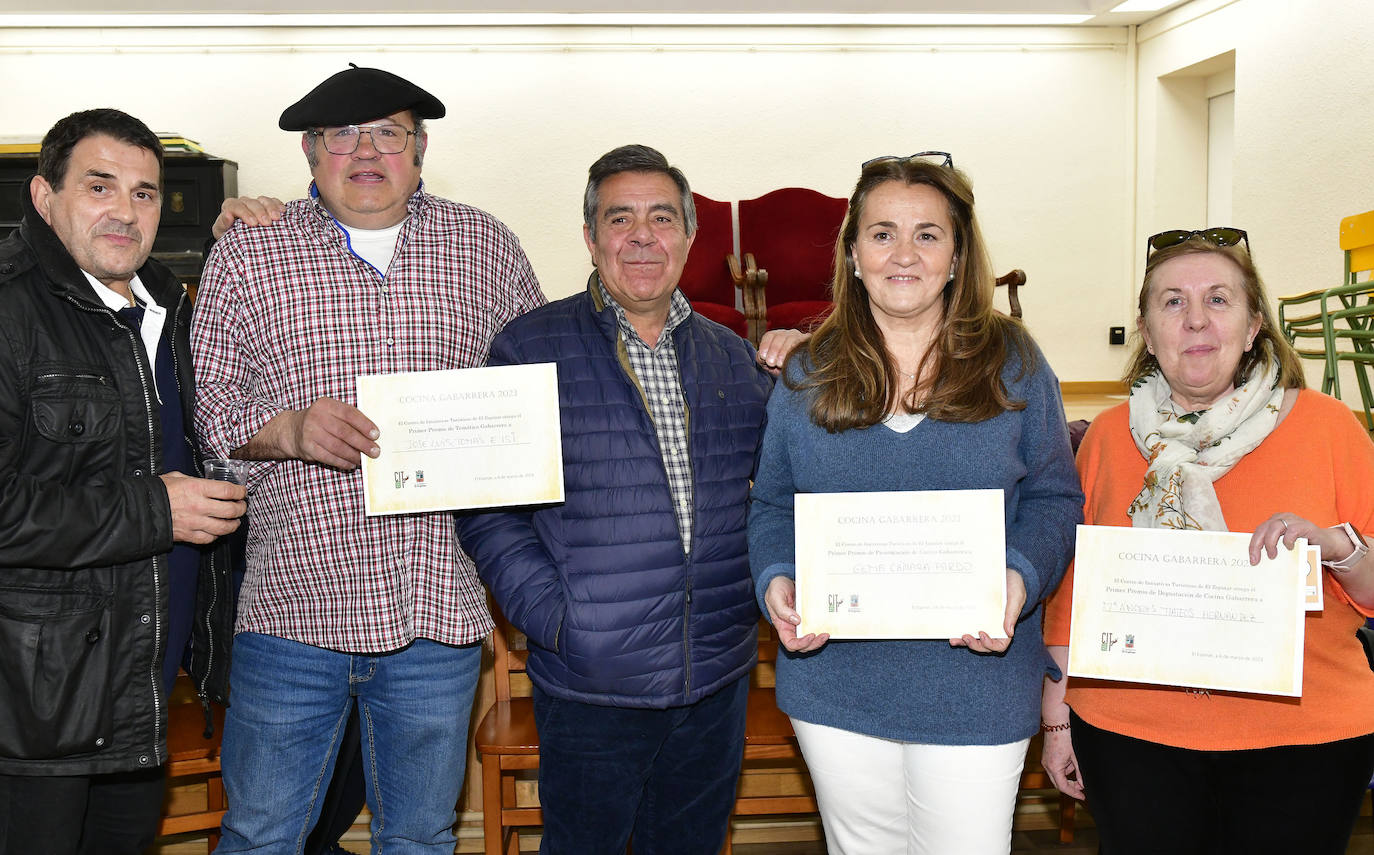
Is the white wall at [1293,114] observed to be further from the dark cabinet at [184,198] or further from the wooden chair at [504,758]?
the dark cabinet at [184,198]

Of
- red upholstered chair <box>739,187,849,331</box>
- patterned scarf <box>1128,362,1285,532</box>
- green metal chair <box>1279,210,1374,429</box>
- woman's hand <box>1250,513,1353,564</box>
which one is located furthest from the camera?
red upholstered chair <box>739,187,849,331</box>

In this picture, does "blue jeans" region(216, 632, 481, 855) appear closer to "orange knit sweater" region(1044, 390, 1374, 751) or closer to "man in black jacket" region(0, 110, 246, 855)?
"man in black jacket" region(0, 110, 246, 855)

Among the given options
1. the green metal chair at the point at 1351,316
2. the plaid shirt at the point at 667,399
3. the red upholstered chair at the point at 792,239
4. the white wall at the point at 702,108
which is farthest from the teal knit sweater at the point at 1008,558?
the white wall at the point at 702,108

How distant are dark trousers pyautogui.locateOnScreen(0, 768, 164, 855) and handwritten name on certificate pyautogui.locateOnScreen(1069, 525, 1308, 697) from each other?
1801 mm

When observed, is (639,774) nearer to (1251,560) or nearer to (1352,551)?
(1251,560)

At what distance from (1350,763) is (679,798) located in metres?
1.17

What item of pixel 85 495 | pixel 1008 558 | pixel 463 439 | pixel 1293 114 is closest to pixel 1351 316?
pixel 1293 114

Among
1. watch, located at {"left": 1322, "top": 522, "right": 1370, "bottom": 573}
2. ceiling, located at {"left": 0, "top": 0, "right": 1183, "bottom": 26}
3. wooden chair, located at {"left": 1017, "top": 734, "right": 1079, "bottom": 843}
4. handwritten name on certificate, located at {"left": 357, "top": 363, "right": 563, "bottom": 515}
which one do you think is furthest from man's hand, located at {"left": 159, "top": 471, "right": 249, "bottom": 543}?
ceiling, located at {"left": 0, "top": 0, "right": 1183, "bottom": 26}

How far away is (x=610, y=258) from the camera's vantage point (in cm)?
202

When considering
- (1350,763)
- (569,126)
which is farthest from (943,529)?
(569,126)

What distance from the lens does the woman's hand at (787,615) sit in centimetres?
172

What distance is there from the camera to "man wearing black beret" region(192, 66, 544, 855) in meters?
2.01

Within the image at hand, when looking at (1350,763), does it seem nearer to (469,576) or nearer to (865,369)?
(865,369)

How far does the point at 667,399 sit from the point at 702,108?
20.3 feet
